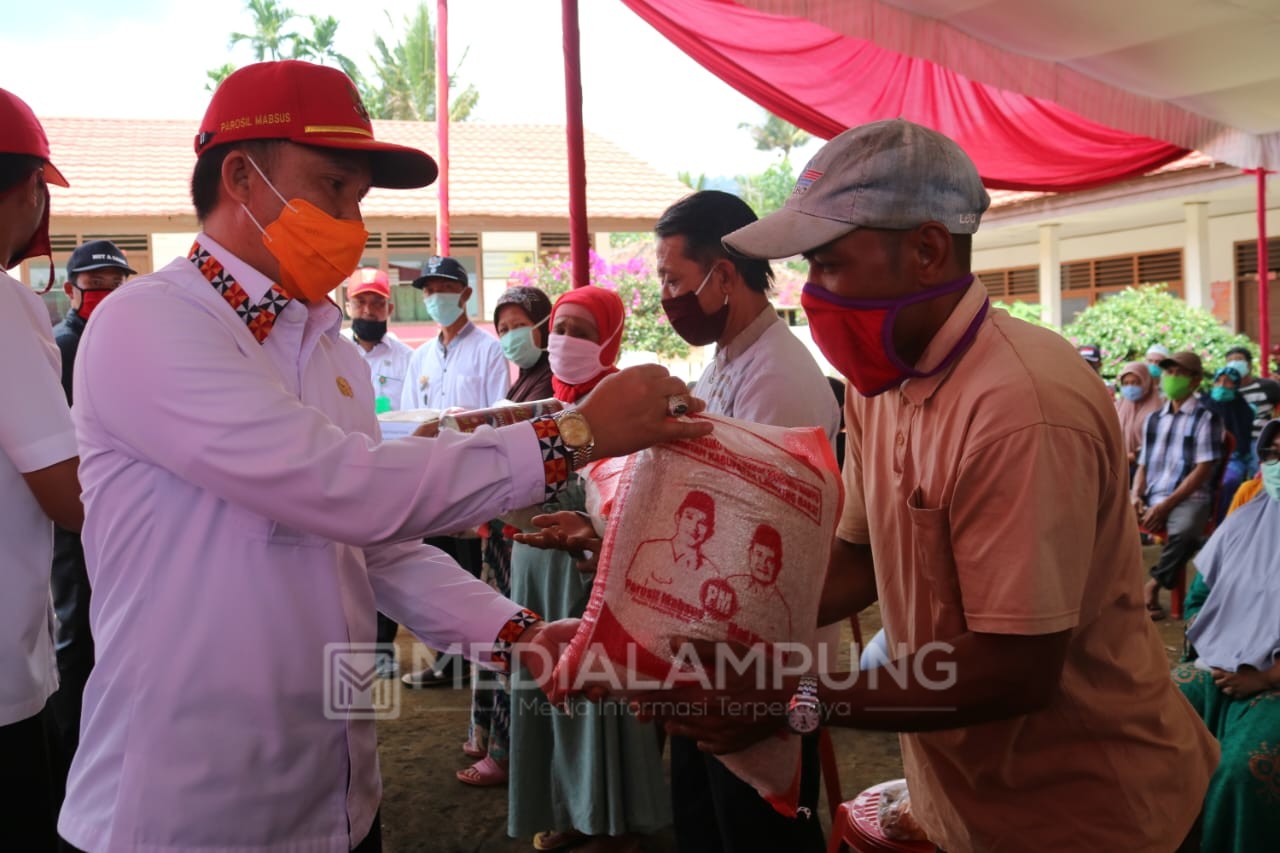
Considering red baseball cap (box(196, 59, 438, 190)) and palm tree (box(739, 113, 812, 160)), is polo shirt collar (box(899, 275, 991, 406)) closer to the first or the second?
red baseball cap (box(196, 59, 438, 190))

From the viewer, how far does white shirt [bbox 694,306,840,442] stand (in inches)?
97.1

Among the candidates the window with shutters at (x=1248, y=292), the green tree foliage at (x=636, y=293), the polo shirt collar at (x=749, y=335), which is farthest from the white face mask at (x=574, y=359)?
the window with shutters at (x=1248, y=292)

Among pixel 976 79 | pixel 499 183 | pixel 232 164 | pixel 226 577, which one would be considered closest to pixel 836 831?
pixel 226 577

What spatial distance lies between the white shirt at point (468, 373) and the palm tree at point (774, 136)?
53.3m

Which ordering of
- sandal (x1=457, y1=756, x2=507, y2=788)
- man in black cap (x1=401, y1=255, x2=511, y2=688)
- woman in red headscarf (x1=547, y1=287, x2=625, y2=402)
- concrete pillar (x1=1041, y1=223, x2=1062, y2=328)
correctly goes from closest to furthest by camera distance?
woman in red headscarf (x1=547, y1=287, x2=625, y2=402), sandal (x1=457, y1=756, x2=507, y2=788), man in black cap (x1=401, y1=255, x2=511, y2=688), concrete pillar (x1=1041, y1=223, x2=1062, y2=328)

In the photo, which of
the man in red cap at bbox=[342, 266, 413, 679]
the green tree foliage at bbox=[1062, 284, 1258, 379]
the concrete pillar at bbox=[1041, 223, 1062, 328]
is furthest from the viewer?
the concrete pillar at bbox=[1041, 223, 1062, 328]

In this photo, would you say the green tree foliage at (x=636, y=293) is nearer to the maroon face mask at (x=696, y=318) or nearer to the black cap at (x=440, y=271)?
the black cap at (x=440, y=271)

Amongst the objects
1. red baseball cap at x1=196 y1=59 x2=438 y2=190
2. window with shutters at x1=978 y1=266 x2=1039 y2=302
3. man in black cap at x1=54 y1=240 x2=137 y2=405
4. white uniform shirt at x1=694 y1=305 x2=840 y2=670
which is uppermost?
window with shutters at x1=978 y1=266 x2=1039 y2=302

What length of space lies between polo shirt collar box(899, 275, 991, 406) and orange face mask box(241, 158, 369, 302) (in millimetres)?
946

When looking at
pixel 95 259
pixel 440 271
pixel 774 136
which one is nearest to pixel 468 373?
pixel 440 271

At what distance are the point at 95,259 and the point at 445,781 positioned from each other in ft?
8.49

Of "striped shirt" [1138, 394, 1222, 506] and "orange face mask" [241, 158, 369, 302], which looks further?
"striped shirt" [1138, 394, 1222, 506]

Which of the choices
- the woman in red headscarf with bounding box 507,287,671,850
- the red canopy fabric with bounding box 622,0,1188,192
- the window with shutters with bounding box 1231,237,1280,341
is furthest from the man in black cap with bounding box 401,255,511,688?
the window with shutters with bounding box 1231,237,1280,341

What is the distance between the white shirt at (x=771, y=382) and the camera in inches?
97.1
